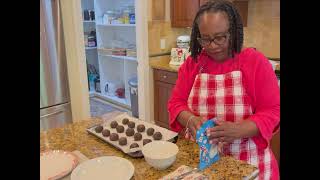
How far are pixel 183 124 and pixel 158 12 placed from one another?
2.19 metres

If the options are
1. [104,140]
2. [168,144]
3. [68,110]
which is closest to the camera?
[168,144]

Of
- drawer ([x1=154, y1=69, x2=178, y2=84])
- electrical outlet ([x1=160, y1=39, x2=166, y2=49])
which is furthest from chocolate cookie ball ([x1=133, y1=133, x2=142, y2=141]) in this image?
electrical outlet ([x1=160, y1=39, x2=166, y2=49])

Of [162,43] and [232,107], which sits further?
[162,43]

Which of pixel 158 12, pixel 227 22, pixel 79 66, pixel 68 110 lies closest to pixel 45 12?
pixel 79 66

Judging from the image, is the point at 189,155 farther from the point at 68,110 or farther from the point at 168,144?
the point at 68,110

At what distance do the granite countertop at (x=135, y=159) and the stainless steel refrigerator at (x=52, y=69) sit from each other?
1.24 metres

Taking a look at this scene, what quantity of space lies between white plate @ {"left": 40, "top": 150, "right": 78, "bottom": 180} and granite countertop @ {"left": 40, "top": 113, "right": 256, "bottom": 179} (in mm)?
72

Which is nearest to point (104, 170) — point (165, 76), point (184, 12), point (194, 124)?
point (194, 124)

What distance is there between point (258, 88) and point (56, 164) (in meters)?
0.76

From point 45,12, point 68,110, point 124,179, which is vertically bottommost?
point 68,110

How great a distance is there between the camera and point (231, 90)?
3.56ft

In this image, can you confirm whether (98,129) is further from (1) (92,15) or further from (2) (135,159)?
(1) (92,15)

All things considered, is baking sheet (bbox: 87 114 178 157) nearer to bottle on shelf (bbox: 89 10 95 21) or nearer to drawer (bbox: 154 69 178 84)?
drawer (bbox: 154 69 178 84)
